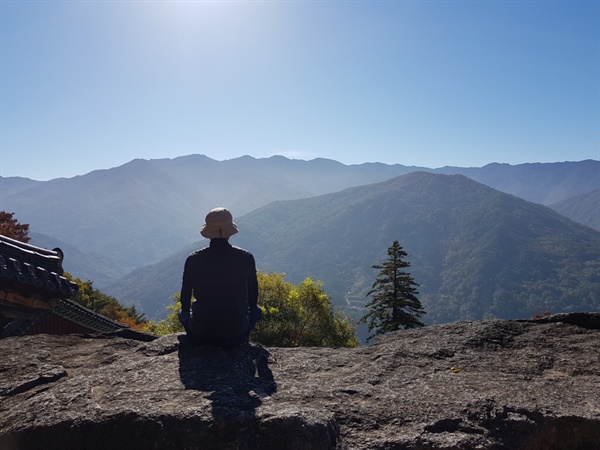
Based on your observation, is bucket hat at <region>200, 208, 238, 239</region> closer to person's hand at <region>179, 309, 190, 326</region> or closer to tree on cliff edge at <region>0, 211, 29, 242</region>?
person's hand at <region>179, 309, 190, 326</region>

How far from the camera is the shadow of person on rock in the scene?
163 inches

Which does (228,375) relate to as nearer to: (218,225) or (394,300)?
(218,225)

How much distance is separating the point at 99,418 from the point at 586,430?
462cm

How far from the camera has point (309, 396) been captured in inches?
179

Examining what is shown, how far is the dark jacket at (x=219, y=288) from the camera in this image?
5.89 meters

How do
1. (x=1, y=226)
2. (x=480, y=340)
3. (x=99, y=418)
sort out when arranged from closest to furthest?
(x=99, y=418)
(x=480, y=340)
(x=1, y=226)

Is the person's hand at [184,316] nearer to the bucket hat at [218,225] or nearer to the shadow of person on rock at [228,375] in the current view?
the shadow of person on rock at [228,375]

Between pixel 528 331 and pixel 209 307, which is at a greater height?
pixel 209 307

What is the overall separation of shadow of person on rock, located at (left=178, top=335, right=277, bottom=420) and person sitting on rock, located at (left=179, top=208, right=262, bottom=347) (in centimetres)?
24

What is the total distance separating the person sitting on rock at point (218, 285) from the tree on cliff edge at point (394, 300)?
25.3 metres

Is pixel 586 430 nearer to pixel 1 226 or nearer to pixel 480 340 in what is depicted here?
pixel 480 340

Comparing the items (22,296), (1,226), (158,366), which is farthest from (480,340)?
(1,226)

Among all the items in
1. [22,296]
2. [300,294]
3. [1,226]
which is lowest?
[300,294]

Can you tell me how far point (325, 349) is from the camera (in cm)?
708
